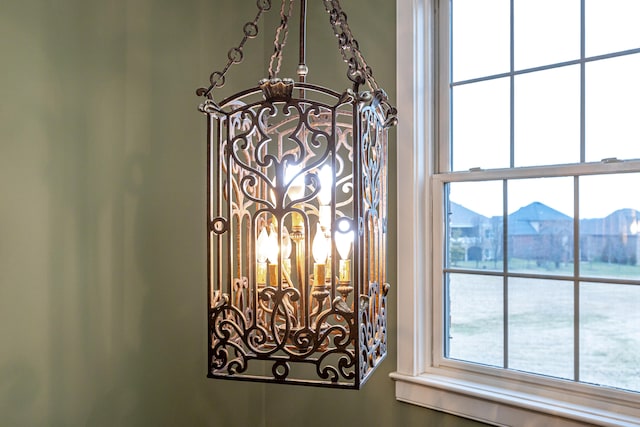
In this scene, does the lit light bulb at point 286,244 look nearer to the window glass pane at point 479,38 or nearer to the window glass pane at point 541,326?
the window glass pane at point 541,326

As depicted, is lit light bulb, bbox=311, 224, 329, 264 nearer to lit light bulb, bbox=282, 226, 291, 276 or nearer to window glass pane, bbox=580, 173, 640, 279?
lit light bulb, bbox=282, 226, 291, 276

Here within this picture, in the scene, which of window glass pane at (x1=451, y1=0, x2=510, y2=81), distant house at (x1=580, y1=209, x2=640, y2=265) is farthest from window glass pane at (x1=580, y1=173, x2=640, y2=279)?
window glass pane at (x1=451, y1=0, x2=510, y2=81)

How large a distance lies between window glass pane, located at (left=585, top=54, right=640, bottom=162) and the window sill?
746 mm

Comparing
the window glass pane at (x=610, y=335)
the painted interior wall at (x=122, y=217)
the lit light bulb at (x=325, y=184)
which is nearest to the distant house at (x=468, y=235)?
the painted interior wall at (x=122, y=217)

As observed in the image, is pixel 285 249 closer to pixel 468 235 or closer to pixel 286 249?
pixel 286 249

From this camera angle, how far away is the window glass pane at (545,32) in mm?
1660

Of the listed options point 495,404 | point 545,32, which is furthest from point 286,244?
point 545,32

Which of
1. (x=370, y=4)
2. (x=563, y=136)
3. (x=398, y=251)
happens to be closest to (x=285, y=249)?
(x=398, y=251)

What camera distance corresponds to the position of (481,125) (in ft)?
6.06

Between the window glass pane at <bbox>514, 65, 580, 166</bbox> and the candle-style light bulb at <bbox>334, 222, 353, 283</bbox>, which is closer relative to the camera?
the candle-style light bulb at <bbox>334, 222, 353, 283</bbox>

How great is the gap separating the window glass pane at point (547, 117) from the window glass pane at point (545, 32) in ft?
0.16

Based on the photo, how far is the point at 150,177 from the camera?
1.89 metres

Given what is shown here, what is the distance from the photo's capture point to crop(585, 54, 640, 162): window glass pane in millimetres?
1548

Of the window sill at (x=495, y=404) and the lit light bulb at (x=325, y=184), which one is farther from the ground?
the lit light bulb at (x=325, y=184)
